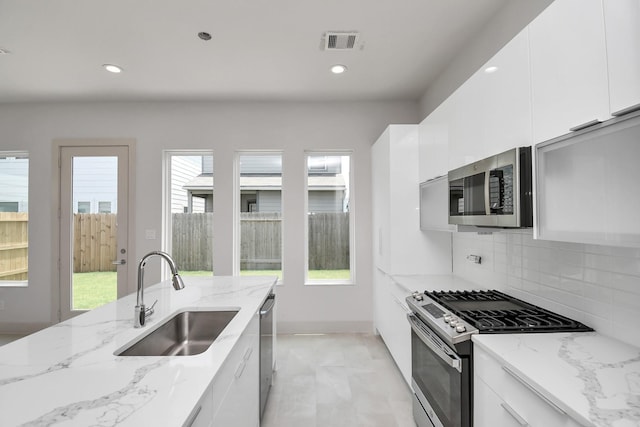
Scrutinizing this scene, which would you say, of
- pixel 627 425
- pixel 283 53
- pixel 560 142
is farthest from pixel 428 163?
pixel 627 425

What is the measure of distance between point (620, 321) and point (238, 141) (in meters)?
3.58

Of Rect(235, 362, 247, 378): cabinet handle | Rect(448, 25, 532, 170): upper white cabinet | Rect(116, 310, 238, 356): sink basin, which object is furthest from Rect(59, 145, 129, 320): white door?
Rect(448, 25, 532, 170): upper white cabinet

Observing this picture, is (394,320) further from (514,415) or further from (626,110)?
(626,110)

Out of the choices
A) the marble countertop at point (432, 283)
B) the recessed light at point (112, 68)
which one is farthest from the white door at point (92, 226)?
the marble countertop at point (432, 283)

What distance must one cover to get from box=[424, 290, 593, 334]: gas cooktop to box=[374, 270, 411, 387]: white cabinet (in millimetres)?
431

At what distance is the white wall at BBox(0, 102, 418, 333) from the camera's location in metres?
3.75

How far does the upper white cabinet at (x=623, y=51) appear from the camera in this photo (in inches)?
34.2

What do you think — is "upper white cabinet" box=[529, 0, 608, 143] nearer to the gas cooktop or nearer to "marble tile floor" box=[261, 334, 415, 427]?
the gas cooktop

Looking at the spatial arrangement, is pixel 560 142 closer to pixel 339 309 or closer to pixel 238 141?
pixel 339 309

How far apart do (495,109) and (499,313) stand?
41.2 inches

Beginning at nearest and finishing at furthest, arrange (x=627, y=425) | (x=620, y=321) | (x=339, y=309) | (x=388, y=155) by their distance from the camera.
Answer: (x=627, y=425) → (x=620, y=321) → (x=388, y=155) → (x=339, y=309)

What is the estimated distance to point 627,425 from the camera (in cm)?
79

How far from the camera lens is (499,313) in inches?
64.1

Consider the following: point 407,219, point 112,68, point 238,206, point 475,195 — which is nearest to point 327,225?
point 238,206
